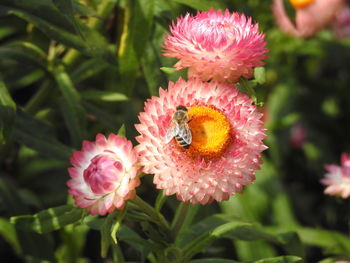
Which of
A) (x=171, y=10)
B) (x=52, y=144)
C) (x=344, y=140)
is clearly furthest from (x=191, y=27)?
(x=344, y=140)

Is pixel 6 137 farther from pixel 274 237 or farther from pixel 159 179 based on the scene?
pixel 274 237

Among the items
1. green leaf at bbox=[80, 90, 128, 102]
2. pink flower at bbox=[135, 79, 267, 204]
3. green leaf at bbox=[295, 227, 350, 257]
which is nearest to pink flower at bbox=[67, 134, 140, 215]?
pink flower at bbox=[135, 79, 267, 204]

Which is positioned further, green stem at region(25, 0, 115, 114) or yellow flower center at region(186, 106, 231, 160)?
green stem at region(25, 0, 115, 114)

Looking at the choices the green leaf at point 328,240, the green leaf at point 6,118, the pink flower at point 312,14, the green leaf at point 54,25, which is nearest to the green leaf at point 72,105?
the green leaf at point 54,25

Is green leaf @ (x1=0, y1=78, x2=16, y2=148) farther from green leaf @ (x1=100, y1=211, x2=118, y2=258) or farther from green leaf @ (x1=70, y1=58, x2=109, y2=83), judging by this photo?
green leaf @ (x1=70, y1=58, x2=109, y2=83)

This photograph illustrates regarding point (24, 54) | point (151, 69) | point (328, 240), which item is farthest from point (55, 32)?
point (328, 240)

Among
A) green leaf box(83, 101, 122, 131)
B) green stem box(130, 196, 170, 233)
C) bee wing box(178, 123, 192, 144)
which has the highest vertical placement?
green leaf box(83, 101, 122, 131)

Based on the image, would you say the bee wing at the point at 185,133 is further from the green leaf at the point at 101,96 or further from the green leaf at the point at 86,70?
the green leaf at the point at 86,70
